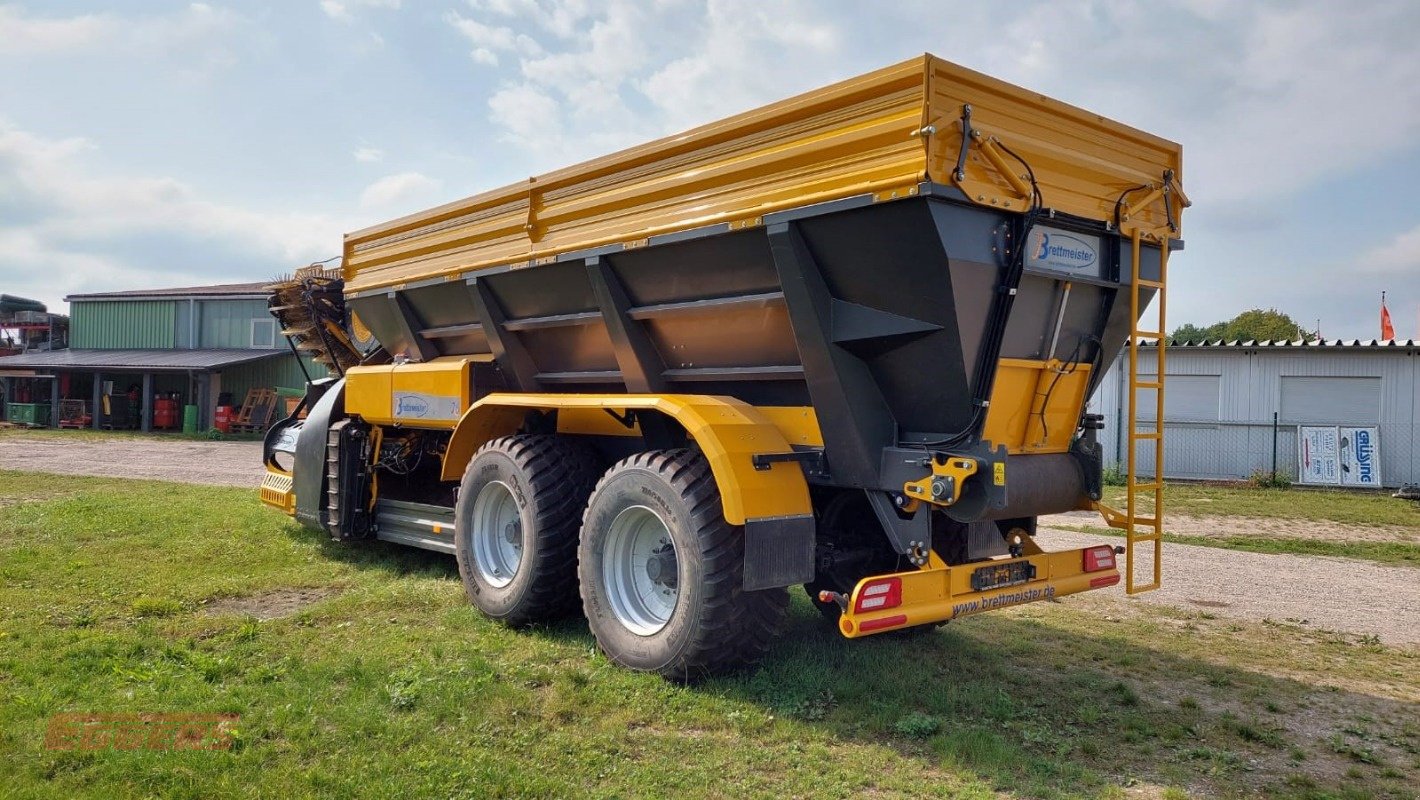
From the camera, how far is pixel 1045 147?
4707 mm

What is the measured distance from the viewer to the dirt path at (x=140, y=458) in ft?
52.9

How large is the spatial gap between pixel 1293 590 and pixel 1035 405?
474 centimetres

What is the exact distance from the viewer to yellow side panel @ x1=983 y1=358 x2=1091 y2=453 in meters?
4.82

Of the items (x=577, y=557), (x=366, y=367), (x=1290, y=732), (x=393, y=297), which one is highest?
(x=393, y=297)

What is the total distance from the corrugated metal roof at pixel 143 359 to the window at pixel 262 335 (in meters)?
0.41

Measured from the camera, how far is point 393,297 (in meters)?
7.64

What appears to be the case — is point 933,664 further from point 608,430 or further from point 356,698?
point 356,698

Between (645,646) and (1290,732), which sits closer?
(1290,732)

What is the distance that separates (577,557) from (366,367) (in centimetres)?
331

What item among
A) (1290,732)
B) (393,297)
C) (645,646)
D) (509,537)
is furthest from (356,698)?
(1290,732)

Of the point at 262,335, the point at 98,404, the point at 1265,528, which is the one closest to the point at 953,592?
the point at 1265,528

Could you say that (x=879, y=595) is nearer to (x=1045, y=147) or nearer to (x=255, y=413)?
(x=1045, y=147)

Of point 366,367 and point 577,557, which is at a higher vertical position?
point 366,367

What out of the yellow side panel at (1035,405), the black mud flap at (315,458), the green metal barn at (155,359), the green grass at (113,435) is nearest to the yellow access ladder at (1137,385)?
Answer: the yellow side panel at (1035,405)
